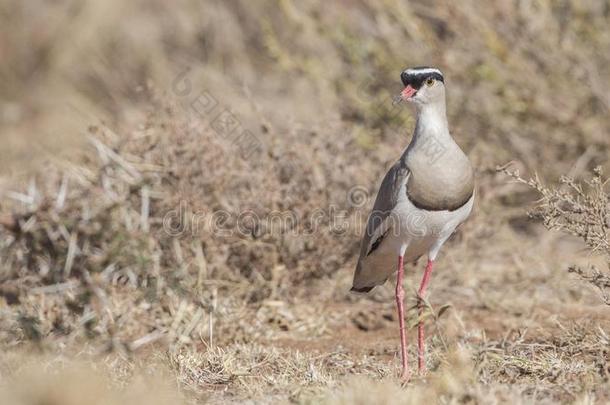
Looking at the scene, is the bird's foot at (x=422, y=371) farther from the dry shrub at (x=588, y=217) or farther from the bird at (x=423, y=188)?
Answer: the dry shrub at (x=588, y=217)

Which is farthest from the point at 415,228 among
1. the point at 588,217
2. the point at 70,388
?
the point at 70,388

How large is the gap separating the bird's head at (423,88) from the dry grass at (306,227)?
0.64 metres

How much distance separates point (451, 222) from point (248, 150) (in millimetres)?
1960

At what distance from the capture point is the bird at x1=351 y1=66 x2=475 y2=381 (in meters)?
4.50

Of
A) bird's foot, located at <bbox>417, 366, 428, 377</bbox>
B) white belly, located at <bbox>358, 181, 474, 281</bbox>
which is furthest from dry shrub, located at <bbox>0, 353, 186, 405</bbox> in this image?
white belly, located at <bbox>358, 181, 474, 281</bbox>

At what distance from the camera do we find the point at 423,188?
14.8 ft

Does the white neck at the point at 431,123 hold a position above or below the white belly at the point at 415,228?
above

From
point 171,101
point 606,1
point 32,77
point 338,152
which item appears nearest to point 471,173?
point 338,152

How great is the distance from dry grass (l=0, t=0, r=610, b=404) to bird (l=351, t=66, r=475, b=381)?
346 millimetres

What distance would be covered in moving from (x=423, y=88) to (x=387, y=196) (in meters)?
0.54

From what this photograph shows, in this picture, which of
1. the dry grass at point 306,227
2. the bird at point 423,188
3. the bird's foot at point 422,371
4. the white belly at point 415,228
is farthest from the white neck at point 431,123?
the bird's foot at point 422,371

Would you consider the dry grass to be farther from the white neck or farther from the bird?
the white neck

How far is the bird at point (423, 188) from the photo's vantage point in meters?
4.50

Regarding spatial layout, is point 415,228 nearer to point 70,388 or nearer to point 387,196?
point 387,196
